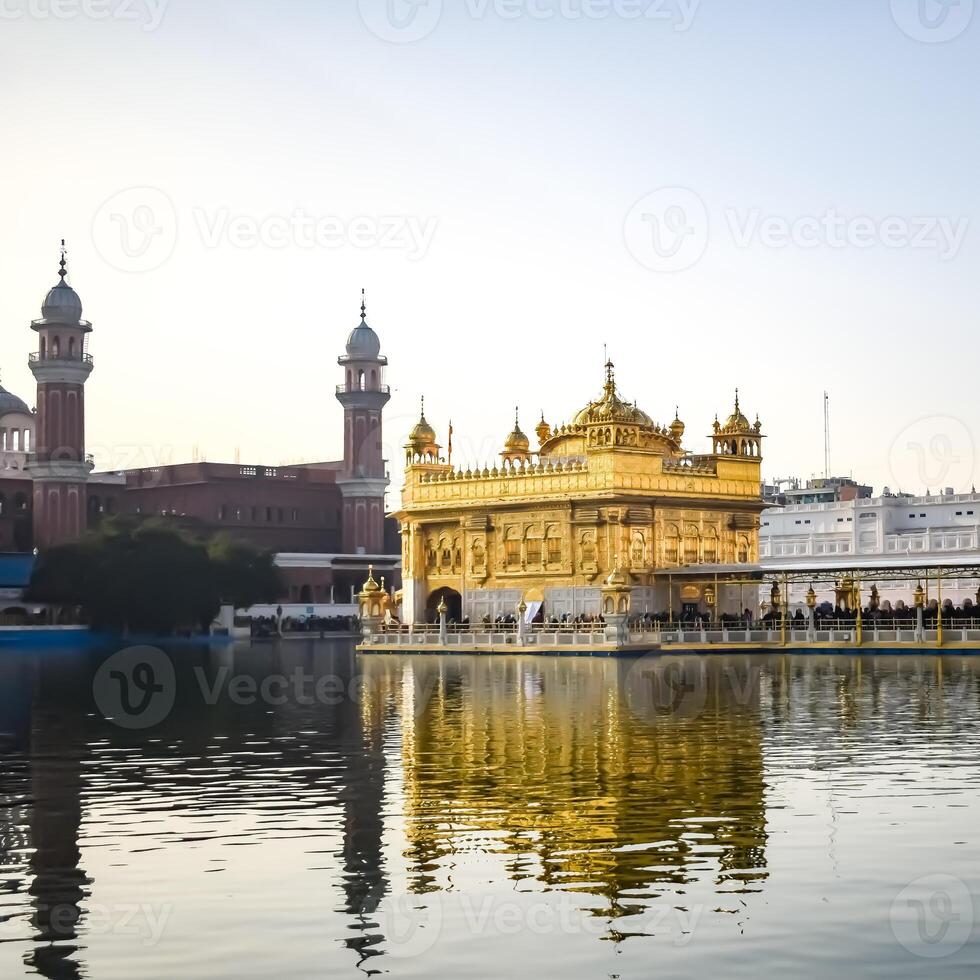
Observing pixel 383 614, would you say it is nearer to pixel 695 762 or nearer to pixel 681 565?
pixel 681 565

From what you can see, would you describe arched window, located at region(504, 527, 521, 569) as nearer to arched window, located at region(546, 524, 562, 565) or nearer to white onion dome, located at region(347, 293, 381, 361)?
arched window, located at region(546, 524, 562, 565)

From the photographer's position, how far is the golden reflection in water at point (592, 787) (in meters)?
14.4

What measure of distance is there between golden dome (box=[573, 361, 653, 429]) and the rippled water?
35.0 meters

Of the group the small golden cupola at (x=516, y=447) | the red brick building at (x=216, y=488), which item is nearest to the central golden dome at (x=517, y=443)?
the small golden cupola at (x=516, y=447)

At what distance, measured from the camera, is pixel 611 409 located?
217ft

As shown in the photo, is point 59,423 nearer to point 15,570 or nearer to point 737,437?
point 15,570

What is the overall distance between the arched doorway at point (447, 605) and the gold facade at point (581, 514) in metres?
0.09

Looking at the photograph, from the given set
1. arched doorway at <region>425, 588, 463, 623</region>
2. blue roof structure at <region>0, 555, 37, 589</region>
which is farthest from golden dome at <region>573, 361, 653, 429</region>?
blue roof structure at <region>0, 555, 37, 589</region>

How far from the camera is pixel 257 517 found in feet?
392

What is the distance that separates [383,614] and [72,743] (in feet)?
146

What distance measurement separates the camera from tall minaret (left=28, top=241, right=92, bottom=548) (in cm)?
10675

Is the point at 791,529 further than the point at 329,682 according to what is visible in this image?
Yes

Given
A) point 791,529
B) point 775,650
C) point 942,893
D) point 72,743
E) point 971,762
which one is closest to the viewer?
point 942,893

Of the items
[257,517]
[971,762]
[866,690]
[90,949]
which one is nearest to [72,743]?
[971,762]
